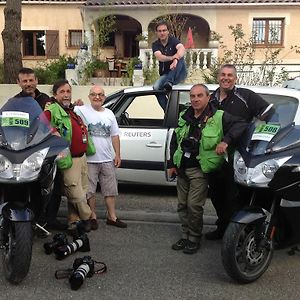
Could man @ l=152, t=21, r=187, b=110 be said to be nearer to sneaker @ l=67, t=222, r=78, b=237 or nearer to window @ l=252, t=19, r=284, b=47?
sneaker @ l=67, t=222, r=78, b=237

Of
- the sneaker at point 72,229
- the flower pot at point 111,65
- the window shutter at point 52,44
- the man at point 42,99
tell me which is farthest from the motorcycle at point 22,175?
the window shutter at point 52,44

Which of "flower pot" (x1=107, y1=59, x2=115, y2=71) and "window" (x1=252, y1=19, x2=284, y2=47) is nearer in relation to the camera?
"flower pot" (x1=107, y1=59, x2=115, y2=71)

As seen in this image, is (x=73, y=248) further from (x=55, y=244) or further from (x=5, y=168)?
(x=5, y=168)

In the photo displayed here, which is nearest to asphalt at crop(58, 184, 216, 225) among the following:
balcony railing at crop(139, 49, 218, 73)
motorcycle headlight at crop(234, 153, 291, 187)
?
motorcycle headlight at crop(234, 153, 291, 187)

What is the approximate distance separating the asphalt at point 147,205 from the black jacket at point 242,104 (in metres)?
1.62

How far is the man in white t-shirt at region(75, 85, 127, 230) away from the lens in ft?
→ 16.6

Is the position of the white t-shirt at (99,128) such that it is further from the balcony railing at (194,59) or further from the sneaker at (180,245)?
the balcony railing at (194,59)

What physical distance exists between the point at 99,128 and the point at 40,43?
1859cm

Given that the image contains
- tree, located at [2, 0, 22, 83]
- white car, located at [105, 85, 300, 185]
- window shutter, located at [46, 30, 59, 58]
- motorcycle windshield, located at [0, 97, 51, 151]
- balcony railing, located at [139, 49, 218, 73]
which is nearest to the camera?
motorcycle windshield, located at [0, 97, 51, 151]

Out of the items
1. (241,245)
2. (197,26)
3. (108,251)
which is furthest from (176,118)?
(197,26)

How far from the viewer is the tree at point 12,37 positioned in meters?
12.5

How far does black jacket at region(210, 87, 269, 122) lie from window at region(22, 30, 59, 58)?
60.1ft

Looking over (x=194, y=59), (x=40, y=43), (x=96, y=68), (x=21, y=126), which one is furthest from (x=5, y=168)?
(x=40, y=43)

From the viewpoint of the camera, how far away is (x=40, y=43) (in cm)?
2250
